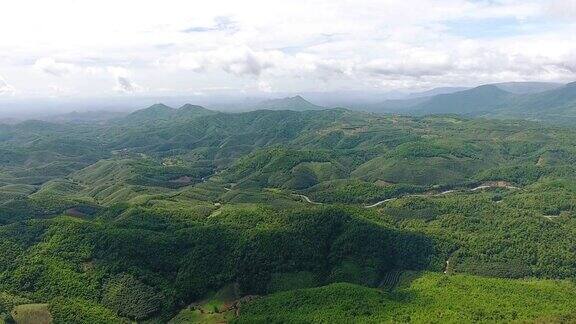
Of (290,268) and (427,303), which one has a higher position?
(290,268)

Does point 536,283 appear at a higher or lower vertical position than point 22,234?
lower

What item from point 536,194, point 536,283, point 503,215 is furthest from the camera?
point 536,194

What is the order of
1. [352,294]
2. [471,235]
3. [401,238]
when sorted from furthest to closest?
[471,235] → [401,238] → [352,294]

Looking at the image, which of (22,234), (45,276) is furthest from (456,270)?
(22,234)

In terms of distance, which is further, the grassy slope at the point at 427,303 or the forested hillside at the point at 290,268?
the forested hillside at the point at 290,268

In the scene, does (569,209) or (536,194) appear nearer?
(569,209)

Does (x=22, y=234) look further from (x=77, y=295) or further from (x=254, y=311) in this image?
(x=254, y=311)

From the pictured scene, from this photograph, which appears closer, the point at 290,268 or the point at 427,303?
the point at 427,303

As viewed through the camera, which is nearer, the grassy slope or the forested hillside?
the grassy slope
